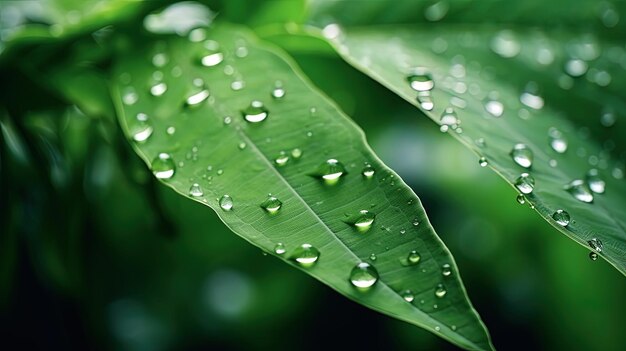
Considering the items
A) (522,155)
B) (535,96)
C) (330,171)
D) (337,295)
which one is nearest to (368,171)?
(330,171)

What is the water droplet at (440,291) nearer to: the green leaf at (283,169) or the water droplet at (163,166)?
the green leaf at (283,169)

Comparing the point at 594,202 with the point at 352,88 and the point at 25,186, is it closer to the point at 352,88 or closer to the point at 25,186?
the point at 352,88

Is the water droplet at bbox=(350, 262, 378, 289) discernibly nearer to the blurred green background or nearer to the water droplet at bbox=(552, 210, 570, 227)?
the water droplet at bbox=(552, 210, 570, 227)

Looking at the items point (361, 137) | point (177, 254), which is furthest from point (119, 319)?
point (361, 137)

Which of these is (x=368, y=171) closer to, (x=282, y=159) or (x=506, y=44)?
(x=282, y=159)

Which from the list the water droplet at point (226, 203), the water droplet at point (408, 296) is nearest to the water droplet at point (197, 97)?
the water droplet at point (226, 203)
